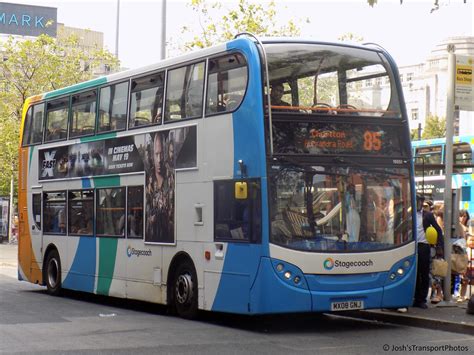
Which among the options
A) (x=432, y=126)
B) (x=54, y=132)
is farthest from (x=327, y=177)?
(x=432, y=126)

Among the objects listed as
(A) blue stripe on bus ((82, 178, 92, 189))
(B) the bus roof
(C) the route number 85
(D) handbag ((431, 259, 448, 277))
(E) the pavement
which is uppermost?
(B) the bus roof

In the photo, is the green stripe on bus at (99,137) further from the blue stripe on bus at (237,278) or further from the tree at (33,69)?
the tree at (33,69)

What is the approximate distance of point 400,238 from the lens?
12.6 m

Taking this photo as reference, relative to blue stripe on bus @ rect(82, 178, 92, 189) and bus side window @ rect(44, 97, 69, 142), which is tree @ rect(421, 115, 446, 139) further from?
blue stripe on bus @ rect(82, 178, 92, 189)

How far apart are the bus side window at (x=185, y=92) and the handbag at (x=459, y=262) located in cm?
520

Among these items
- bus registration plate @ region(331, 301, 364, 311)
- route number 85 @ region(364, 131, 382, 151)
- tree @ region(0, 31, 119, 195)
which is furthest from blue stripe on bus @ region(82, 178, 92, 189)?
tree @ region(0, 31, 119, 195)

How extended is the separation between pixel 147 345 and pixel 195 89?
4497 millimetres

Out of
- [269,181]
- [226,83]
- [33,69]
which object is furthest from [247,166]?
[33,69]

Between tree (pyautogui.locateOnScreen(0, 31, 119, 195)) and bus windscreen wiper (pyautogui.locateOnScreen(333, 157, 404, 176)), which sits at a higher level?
tree (pyautogui.locateOnScreen(0, 31, 119, 195))

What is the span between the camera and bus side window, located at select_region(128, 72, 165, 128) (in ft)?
48.0

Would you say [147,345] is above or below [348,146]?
below

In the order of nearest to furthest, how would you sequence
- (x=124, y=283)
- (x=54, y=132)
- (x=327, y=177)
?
(x=327, y=177)
(x=124, y=283)
(x=54, y=132)

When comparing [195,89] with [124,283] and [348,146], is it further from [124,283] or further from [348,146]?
[124,283]

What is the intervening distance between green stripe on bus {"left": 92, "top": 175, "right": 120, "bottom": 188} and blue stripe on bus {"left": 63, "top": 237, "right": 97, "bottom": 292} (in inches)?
44.3
